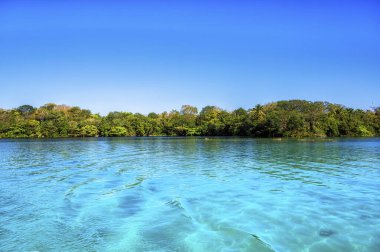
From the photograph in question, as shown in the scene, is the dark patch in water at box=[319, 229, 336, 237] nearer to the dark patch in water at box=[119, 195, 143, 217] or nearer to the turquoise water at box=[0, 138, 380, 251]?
the turquoise water at box=[0, 138, 380, 251]

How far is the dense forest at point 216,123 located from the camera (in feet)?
244

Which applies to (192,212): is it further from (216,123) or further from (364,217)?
(216,123)

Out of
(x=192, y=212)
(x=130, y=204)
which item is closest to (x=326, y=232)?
(x=192, y=212)

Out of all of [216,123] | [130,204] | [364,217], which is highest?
[216,123]

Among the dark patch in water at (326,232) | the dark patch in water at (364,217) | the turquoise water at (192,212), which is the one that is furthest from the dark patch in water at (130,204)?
the dark patch in water at (364,217)

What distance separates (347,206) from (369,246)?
138 inches

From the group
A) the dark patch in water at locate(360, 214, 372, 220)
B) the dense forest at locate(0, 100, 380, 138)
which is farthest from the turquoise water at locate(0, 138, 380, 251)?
the dense forest at locate(0, 100, 380, 138)

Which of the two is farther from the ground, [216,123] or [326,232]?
[216,123]

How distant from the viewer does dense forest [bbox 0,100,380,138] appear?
74.4 metres

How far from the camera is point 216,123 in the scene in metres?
103

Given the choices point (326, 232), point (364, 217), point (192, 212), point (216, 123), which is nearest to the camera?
point (326, 232)

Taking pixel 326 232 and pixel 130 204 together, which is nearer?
pixel 326 232

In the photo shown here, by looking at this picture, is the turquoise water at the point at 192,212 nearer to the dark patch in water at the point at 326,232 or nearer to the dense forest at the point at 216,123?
the dark patch in water at the point at 326,232

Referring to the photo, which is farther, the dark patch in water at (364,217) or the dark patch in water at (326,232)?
the dark patch in water at (364,217)
